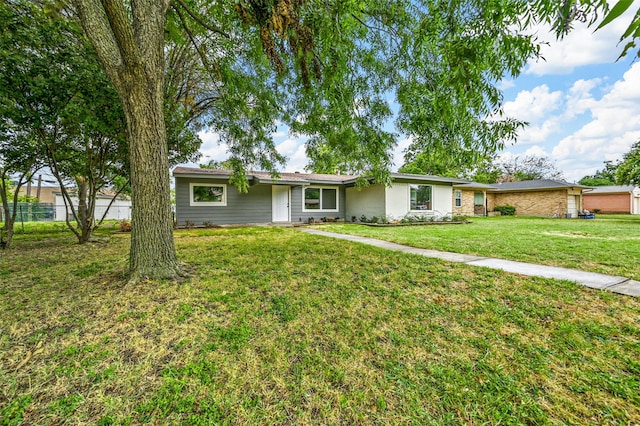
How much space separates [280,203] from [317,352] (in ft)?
39.0

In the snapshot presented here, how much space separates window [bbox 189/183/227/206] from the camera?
463 inches

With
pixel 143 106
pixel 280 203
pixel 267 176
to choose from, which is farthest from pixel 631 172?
pixel 143 106

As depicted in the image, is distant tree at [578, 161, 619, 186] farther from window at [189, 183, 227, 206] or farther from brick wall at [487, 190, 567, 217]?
window at [189, 183, 227, 206]

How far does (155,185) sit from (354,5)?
3.58 meters

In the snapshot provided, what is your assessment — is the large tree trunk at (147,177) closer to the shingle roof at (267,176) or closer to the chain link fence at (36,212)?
the shingle roof at (267,176)

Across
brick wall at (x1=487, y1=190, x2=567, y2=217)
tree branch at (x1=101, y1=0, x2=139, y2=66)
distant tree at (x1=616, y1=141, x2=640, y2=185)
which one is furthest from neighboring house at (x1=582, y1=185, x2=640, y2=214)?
tree branch at (x1=101, y1=0, x2=139, y2=66)

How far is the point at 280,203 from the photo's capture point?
1367cm

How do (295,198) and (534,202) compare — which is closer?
(295,198)

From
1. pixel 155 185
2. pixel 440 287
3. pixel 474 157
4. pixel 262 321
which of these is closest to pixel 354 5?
pixel 474 157

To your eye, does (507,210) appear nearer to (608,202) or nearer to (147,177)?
(608,202)

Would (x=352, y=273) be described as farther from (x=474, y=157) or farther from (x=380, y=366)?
(x=474, y=157)

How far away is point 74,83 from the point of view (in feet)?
15.8

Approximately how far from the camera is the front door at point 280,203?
13.5 meters

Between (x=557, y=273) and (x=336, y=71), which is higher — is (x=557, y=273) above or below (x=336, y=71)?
below
